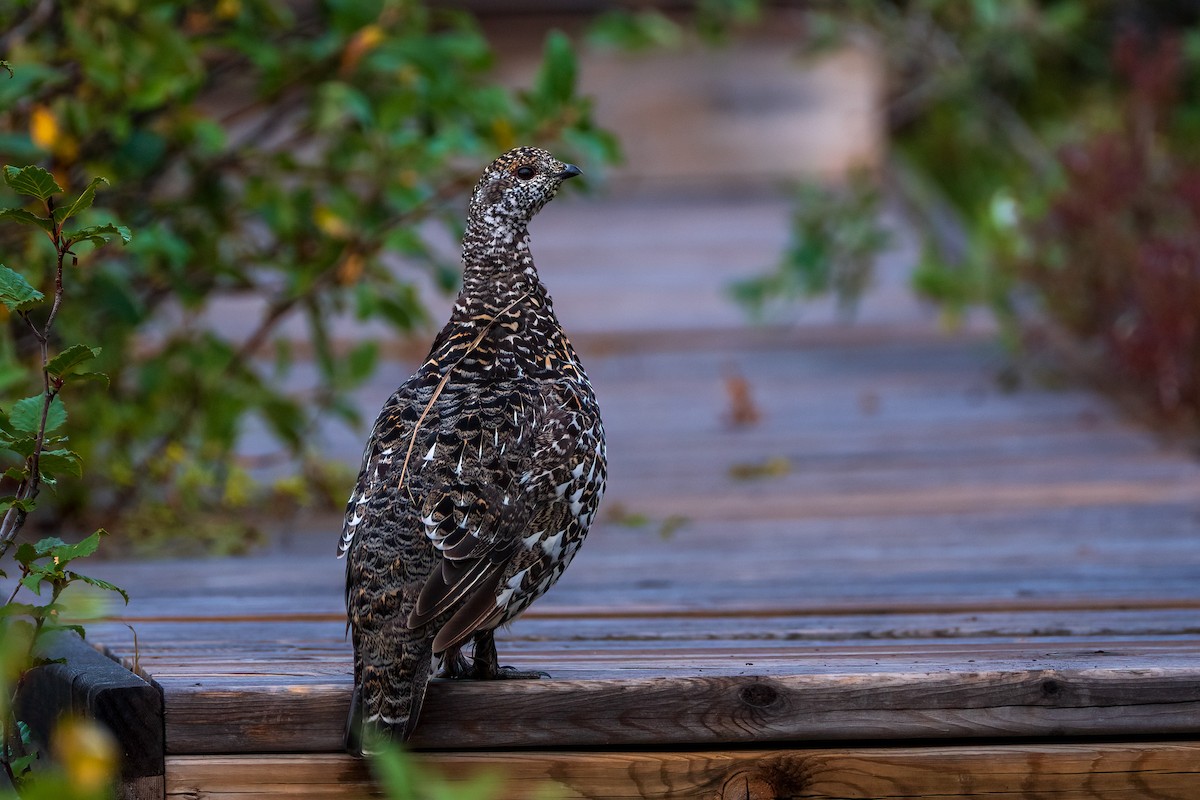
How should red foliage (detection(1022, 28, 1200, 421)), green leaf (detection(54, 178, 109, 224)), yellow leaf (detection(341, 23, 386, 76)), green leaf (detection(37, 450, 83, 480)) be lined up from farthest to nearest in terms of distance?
red foliage (detection(1022, 28, 1200, 421)), yellow leaf (detection(341, 23, 386, 76)), green leaf (detection(37, 450, 83, 480)), green leaf (detection(54, 178, 109, 224))

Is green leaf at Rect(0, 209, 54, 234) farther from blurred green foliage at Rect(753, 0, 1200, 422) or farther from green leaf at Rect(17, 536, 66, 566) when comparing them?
blurred green foliage at Rect(753, 0, 1200, 422)

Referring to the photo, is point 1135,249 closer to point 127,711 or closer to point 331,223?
point 331,223

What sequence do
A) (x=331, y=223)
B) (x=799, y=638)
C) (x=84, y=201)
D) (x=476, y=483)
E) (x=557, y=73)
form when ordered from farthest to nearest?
(x=331, y=223), (x=557, y=73), (x=799, y=638), (x=476, y=483), (x=84, y=201)

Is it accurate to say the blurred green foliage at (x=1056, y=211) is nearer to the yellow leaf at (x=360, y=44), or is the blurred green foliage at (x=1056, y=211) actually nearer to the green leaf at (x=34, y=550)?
the yellow leaf at (x=360, y=44)

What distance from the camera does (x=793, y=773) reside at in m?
2.68

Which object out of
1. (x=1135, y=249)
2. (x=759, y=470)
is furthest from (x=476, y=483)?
(x=1135, y=249)

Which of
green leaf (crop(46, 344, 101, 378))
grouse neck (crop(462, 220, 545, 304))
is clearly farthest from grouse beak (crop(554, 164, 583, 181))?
green leaf (crop(46, 344, 101, 378))

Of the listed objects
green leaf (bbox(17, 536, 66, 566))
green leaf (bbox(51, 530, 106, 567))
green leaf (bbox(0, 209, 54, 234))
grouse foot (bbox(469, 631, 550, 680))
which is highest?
green leaf (bbox(0, 209, 54, 234))

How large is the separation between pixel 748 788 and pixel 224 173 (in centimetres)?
286

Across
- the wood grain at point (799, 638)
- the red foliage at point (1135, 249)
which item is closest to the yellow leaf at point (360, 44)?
the wood grain at point (799, 638)

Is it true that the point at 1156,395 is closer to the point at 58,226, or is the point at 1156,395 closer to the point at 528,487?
the point at 528,487

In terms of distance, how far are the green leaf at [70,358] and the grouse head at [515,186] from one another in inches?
35.8

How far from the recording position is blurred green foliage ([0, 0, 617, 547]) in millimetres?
4117

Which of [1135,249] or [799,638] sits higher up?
[799,638]
